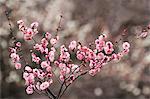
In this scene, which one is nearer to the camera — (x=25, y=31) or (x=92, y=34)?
(x=25, y=31)

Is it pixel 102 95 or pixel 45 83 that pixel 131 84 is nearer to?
pixel 102 95

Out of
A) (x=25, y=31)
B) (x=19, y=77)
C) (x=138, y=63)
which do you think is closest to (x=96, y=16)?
(x=138, y=63)

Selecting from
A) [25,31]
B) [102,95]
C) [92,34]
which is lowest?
[25,31]

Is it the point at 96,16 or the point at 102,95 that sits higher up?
the point at 96,16

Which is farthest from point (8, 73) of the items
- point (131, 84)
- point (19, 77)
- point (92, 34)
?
point (131, 84)

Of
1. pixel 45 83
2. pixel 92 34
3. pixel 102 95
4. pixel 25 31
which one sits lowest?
pixel 45 83

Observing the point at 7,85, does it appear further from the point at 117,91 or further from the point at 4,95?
the point at 117,91

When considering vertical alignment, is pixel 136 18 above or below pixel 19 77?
above
